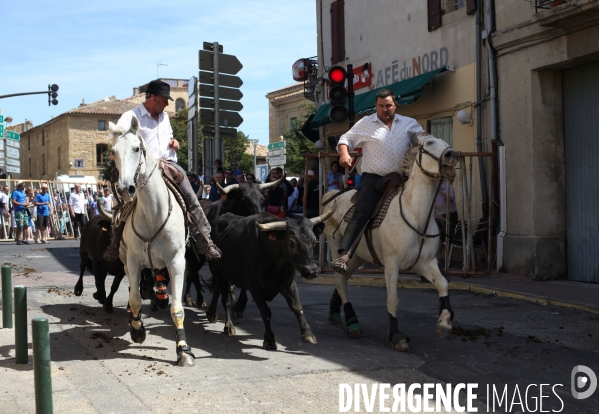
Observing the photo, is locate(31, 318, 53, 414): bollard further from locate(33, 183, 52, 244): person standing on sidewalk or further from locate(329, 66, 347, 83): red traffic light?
locate(33, 183, 52, 244): person standing on sidewalk

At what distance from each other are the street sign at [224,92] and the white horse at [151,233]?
934 cm

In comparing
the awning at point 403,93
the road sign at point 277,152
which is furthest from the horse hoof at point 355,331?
the road sign at point 277,152

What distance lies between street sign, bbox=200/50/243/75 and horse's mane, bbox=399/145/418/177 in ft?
31.2

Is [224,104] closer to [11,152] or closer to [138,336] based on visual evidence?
[138,336]

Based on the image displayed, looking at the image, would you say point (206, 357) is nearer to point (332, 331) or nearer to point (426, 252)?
point (332, 331)

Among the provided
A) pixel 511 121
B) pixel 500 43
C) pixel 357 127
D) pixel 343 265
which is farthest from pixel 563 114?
pixel 343 265

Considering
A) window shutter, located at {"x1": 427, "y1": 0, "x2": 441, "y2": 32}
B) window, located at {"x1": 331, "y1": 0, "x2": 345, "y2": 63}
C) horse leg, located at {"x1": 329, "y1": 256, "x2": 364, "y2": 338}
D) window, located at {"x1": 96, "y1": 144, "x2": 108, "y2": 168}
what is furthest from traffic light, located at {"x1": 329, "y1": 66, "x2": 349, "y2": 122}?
window, located at {"x1": 96, "y1": 144, "x2": 108, "y2": 168}

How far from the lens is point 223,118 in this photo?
667 inches

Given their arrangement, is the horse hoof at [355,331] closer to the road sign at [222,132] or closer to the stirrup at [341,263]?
the stirrup at [341,263]

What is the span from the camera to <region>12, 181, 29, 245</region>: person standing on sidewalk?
83.0 ft

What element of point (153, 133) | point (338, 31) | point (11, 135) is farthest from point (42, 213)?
point (153, 133)

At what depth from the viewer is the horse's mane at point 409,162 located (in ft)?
25.9

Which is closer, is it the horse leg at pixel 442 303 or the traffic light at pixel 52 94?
the horse leg at pixel 442 303

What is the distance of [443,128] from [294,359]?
10.2m
